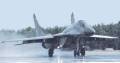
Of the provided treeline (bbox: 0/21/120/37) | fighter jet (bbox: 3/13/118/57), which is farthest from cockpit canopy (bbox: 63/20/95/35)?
treeline (bbox: 0/21/120/37)

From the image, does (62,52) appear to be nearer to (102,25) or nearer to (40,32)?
(40,32)

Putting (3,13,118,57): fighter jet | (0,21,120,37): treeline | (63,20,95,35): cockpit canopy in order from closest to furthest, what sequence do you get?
(63,20,95,35): cockpit canopy, (3,13,118,57): fighter jet, (0,21,120,37): treeline

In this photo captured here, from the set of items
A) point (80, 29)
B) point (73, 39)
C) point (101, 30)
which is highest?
point (80, 29)

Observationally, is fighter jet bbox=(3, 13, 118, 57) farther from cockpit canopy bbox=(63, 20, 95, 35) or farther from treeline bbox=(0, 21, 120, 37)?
treeline bbox=(0, 21, 120, 37)

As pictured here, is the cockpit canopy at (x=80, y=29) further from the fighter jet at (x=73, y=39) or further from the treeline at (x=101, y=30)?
the treeline at (x=101, y=30)

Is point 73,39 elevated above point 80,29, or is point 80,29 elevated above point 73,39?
point 80,29

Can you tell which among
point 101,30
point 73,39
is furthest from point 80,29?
point 101,30

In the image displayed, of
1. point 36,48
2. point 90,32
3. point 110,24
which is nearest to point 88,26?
point 90,32

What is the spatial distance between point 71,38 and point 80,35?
1.16 metres

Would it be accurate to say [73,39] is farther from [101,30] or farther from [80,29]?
[101,30]

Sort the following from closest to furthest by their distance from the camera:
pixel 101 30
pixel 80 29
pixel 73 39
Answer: pixel 80 29, pixel 73 39, pixel 101 30

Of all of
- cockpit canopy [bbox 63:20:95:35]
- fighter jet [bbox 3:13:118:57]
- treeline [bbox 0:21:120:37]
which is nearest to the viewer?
cockpit canopy [bbox 63:20:95:35]

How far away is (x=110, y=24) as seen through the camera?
95.2 m

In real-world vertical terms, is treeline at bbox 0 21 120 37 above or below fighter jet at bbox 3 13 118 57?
below
